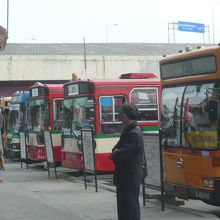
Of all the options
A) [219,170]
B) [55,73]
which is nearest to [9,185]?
[219,170]

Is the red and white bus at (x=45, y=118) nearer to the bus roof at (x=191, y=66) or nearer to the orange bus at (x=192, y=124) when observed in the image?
the bus roof at (x=191, y=66)

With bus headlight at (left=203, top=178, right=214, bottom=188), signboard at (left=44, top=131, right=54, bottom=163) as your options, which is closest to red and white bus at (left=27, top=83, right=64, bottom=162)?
signboard at (left=44, top=131, right=54, bottom=163)

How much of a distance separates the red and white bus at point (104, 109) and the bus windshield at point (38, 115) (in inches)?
99.9

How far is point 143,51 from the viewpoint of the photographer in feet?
156

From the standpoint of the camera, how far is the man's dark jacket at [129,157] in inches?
327

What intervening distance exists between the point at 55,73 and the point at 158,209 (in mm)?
29511

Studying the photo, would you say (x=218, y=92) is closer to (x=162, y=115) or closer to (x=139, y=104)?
(x=162, y=115)

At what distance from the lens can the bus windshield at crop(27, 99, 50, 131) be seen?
21.6m

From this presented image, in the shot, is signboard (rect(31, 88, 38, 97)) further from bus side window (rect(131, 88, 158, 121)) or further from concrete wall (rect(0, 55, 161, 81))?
concrete wall (rect(0, 55, 161, 81))

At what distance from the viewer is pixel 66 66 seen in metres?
41.1

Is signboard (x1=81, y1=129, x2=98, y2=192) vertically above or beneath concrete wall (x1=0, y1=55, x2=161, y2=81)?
beneath
